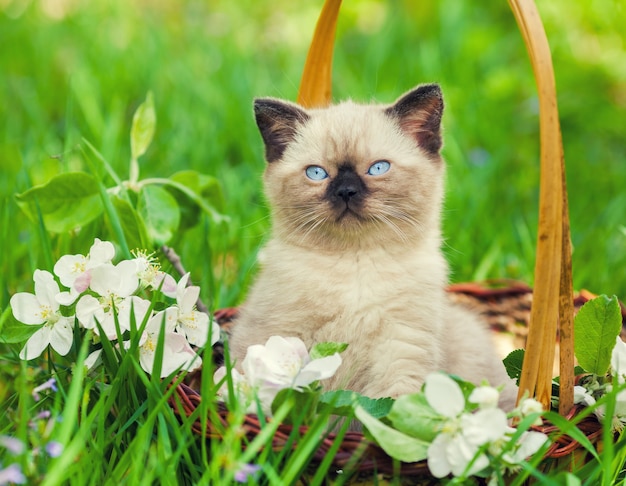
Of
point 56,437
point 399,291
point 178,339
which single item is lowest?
point 56,437

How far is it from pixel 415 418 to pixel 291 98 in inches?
100

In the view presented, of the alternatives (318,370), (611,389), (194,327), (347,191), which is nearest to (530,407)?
(611,389)

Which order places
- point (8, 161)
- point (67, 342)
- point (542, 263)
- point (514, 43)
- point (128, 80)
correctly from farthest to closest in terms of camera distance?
point (514, 43) → point (128, 80) → point (8, 161) → point (67, 342) → point (542, 263)

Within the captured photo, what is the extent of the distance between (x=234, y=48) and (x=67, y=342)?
3.16 m

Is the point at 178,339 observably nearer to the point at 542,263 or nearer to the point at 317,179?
the point at 317,179

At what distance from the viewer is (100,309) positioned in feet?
5.49

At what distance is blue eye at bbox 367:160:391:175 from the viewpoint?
1884 mm

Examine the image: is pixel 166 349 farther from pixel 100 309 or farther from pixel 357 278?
pixel 357 278

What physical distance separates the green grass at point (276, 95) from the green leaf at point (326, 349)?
2.70 ft

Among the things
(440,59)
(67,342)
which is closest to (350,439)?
(67,342)

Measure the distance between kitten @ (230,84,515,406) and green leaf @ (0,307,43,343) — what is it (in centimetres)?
48

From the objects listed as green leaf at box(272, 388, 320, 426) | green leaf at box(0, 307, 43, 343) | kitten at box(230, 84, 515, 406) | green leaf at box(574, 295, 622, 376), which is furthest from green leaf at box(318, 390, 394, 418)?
green leaf at box(0, 307, 43, 343)

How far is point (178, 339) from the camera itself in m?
1.69

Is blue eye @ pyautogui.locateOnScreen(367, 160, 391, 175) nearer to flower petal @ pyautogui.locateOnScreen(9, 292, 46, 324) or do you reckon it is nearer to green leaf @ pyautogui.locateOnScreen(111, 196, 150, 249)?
green leaf @ pyautogui.locateOnScreen(111, 196, 150, 249)
